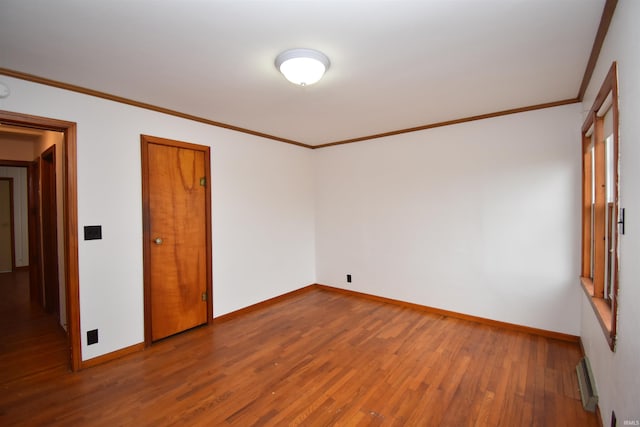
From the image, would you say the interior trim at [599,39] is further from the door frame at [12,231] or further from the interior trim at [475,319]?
the door frame at [12,231]

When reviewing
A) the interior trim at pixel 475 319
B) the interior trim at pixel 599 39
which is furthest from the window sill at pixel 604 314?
the interior trim at pixel 599 39

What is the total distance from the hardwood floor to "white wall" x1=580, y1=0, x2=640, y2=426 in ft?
2.16

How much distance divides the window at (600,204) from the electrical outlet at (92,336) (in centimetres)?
368

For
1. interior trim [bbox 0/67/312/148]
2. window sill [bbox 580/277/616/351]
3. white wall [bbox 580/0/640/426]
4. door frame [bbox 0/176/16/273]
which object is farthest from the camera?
door frame [bbox 0/176/16/273]

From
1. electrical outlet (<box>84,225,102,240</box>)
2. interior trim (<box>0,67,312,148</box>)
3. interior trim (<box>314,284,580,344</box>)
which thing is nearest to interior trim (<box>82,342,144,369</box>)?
electrical outlet (<box>84,225,102,240</box>)

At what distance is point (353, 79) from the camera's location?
7.63 ft

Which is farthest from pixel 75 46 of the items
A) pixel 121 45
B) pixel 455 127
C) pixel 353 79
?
pixel 455 127

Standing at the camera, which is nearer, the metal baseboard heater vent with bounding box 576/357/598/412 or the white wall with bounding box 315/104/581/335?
the metal baseboard heater vent with bounding box 576/357/598/412

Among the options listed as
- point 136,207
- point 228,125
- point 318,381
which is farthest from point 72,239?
point 318,381

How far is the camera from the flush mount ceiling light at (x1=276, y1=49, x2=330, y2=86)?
189cm

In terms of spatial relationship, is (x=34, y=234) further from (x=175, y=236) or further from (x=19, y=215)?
(x=19, y=215)

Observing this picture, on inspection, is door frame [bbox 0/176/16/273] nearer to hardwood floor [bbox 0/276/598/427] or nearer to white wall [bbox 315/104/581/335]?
hardwood floor [bbox 0/276/598/427]

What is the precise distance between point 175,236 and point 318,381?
80.4 inches

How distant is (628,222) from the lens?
1366 millimetres
